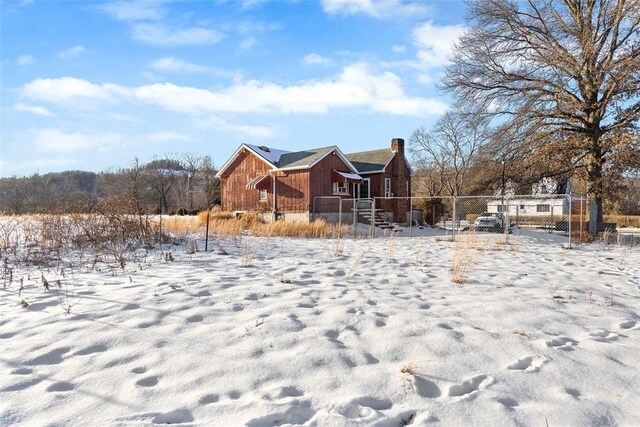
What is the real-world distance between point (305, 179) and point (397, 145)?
331 inches

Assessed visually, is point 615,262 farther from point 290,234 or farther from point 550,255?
point 290,234

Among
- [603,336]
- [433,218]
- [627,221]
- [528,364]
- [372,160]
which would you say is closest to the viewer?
[528,364]

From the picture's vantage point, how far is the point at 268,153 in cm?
2506

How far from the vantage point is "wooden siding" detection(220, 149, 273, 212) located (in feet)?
79.9

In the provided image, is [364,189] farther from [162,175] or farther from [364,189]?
[162,175]

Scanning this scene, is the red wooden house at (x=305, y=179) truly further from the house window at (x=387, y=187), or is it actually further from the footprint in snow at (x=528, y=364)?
the footprint in snow at (x=528, y=364)

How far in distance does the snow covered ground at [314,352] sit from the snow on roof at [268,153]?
1867cm

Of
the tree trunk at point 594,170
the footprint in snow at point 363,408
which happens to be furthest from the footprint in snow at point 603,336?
the tree trunk at point 594,170

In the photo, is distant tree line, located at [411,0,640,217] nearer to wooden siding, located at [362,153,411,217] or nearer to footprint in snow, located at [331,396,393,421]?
wooden siding, located at [362,153,411,217]

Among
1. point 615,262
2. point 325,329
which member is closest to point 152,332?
point 325,329

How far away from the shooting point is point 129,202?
32.4 feet

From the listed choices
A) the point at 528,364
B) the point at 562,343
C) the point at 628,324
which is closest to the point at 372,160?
the point at 628,324

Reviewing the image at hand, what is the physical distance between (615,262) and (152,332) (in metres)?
9.81

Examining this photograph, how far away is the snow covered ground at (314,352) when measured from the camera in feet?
8.34
